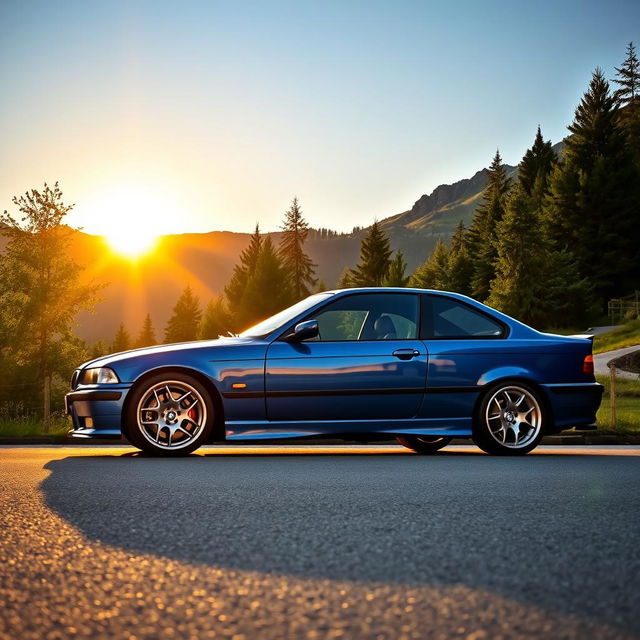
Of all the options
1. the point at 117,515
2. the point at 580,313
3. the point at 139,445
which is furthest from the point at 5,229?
the point at 117,515

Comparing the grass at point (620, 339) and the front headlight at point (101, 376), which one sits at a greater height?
the grass at point (620, 339)

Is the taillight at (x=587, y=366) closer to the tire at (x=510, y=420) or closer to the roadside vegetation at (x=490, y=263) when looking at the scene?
the tire at (x=510, y=420)

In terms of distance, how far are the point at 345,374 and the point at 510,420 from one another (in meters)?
1.75

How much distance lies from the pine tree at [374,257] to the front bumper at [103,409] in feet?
255

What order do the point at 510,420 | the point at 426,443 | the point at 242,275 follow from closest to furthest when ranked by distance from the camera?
the point at 510,420 → the point at 426,443 → the point at 242,275

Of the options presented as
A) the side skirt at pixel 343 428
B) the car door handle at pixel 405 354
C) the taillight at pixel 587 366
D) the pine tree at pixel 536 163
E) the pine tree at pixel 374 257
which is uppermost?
the pine tree at pixel 536 163

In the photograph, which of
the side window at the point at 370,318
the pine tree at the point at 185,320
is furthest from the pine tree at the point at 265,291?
the side window at the point at 370,318

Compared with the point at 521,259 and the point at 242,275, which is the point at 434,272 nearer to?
the point at 242,275

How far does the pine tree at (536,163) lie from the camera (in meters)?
89.4

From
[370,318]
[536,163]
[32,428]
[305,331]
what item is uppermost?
[536,163]

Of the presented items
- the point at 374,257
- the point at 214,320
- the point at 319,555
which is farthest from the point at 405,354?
the point at 214,320

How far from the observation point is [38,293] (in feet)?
148

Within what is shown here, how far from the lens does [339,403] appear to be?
8.76m

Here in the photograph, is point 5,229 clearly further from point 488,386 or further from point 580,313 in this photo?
point 488,386
